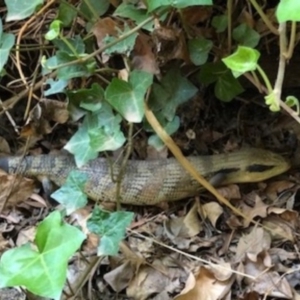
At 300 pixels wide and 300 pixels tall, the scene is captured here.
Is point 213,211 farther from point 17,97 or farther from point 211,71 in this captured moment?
point 17,97

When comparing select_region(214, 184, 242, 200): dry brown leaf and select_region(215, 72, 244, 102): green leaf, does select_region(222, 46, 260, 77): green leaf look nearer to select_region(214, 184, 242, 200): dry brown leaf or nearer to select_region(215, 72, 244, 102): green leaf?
select_region(215, 72, 244, 102): green leaf

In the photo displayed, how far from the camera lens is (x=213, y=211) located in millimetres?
3193

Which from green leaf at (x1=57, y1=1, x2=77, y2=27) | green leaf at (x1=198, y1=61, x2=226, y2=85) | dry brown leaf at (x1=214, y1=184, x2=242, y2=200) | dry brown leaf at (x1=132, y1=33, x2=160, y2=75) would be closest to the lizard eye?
Result: dry brown leaf at (x1=214, y1=184, x2=242, y2=200)

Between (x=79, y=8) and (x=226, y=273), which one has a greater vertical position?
(x=79, y=8)

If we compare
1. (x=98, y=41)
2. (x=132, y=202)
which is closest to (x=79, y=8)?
(x=98, y=41)

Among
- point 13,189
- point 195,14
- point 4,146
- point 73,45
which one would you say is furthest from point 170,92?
point 4,146

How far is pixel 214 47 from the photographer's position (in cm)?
295

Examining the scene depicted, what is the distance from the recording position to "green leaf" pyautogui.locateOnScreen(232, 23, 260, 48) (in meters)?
2.84

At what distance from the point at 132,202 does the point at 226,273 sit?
729 millimetres

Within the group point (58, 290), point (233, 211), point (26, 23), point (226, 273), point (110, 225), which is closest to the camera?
point (58, 290)

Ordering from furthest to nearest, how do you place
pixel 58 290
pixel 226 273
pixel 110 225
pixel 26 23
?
pixel 26 23
pixel 226 273
pixel 110 225
pixel 58 290

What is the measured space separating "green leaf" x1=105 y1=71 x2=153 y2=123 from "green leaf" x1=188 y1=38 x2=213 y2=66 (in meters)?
0.28

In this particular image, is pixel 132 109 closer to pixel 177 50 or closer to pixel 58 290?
pixel 177 50

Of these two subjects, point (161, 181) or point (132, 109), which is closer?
point (132, 109)
